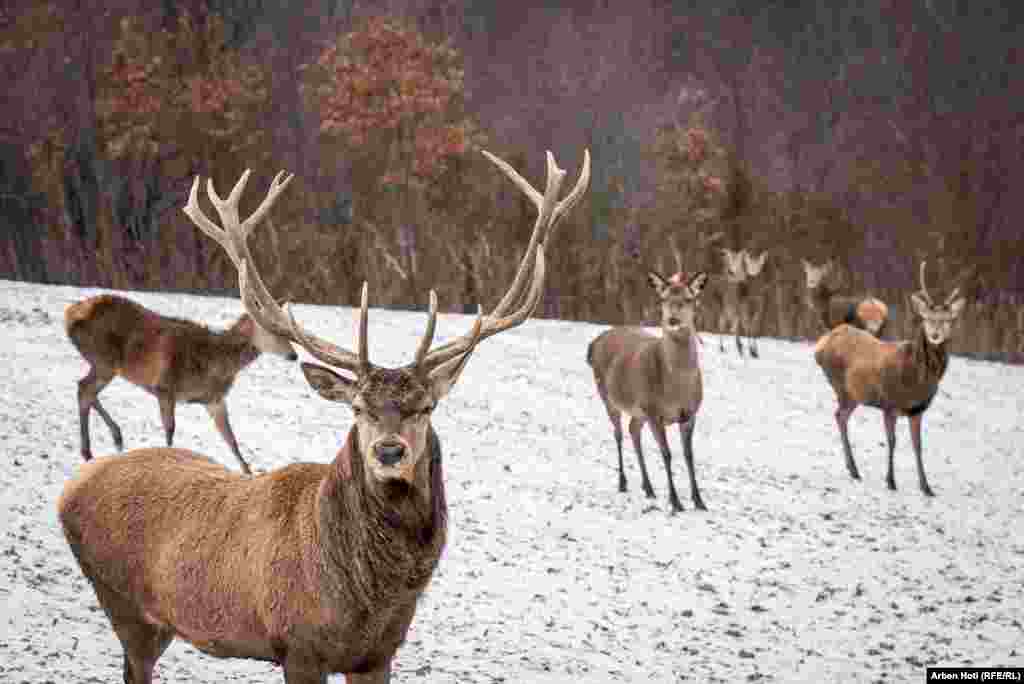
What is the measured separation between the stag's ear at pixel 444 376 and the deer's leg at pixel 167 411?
3.65 meters

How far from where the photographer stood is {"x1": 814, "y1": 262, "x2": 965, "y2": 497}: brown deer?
9023 millimetres

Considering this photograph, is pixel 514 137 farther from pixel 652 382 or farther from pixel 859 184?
pixel 652 382

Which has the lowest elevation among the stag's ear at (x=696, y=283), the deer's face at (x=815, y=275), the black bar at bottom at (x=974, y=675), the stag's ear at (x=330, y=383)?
the black bar at bottom at (x=974, y=675)

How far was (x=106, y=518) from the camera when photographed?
3.78 meters

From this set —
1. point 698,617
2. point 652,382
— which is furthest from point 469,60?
point 698,617

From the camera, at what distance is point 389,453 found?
3217 mm

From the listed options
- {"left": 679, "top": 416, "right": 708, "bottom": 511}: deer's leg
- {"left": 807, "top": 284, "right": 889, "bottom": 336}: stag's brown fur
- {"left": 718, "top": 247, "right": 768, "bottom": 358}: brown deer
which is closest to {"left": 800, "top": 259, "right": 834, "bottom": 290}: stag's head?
{"left": 807, "top": 284, "right": 889, "bottom": 336}: stag's brown fur

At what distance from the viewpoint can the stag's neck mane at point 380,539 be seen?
135 inches

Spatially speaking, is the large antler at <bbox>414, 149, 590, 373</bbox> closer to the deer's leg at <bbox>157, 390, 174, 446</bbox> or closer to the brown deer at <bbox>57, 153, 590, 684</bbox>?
the brown deer at <bbox>57, 153, 590, 684</bbox>

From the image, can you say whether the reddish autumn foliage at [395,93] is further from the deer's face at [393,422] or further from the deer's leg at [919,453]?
the deer's face at [393,422]

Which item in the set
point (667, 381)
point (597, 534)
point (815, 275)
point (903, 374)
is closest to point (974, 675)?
point (597, 534)

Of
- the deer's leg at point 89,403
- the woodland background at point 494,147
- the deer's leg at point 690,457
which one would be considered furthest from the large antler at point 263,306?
the woodland background at point 494,147

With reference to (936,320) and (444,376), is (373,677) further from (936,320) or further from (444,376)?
(936,320)

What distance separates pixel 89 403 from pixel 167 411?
47 centimetres
